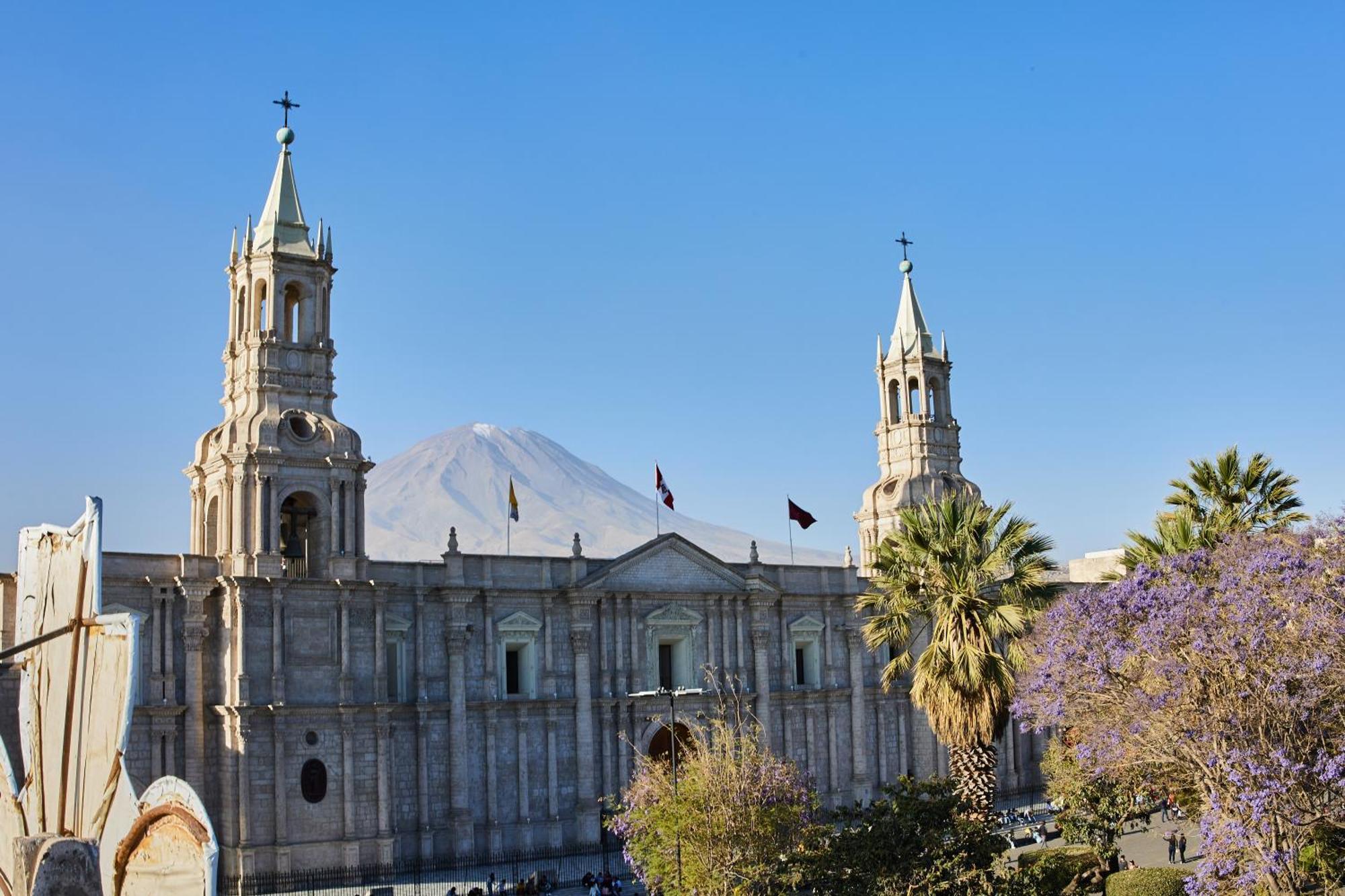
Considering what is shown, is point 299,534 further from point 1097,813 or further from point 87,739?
point 87,739

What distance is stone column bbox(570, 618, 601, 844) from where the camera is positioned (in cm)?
4447

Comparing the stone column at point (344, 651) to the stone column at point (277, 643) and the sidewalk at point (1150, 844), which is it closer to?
the stone column at point (277, 643)

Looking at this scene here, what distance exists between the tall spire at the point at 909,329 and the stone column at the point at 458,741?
2430 cm

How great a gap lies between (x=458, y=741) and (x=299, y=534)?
8133 millimetres

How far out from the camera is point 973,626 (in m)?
30.9

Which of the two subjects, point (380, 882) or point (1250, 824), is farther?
point (380, 882)

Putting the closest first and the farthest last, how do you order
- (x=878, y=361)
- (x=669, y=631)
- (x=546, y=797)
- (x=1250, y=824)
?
(x=1250, y=824), (x=546, y=797), (x=669, y=631), (x=878, y=361)

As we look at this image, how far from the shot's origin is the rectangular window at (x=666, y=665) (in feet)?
159

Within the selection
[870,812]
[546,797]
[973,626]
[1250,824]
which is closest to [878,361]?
[546,797]

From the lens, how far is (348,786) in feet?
130

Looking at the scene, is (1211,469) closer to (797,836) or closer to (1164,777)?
(1164,777)

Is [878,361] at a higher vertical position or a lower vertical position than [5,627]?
higher

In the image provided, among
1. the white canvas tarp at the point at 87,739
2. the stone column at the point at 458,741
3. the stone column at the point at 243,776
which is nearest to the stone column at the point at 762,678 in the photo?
the stone column at the point at 458,741

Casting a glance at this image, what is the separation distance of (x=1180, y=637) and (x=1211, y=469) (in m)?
10.5
